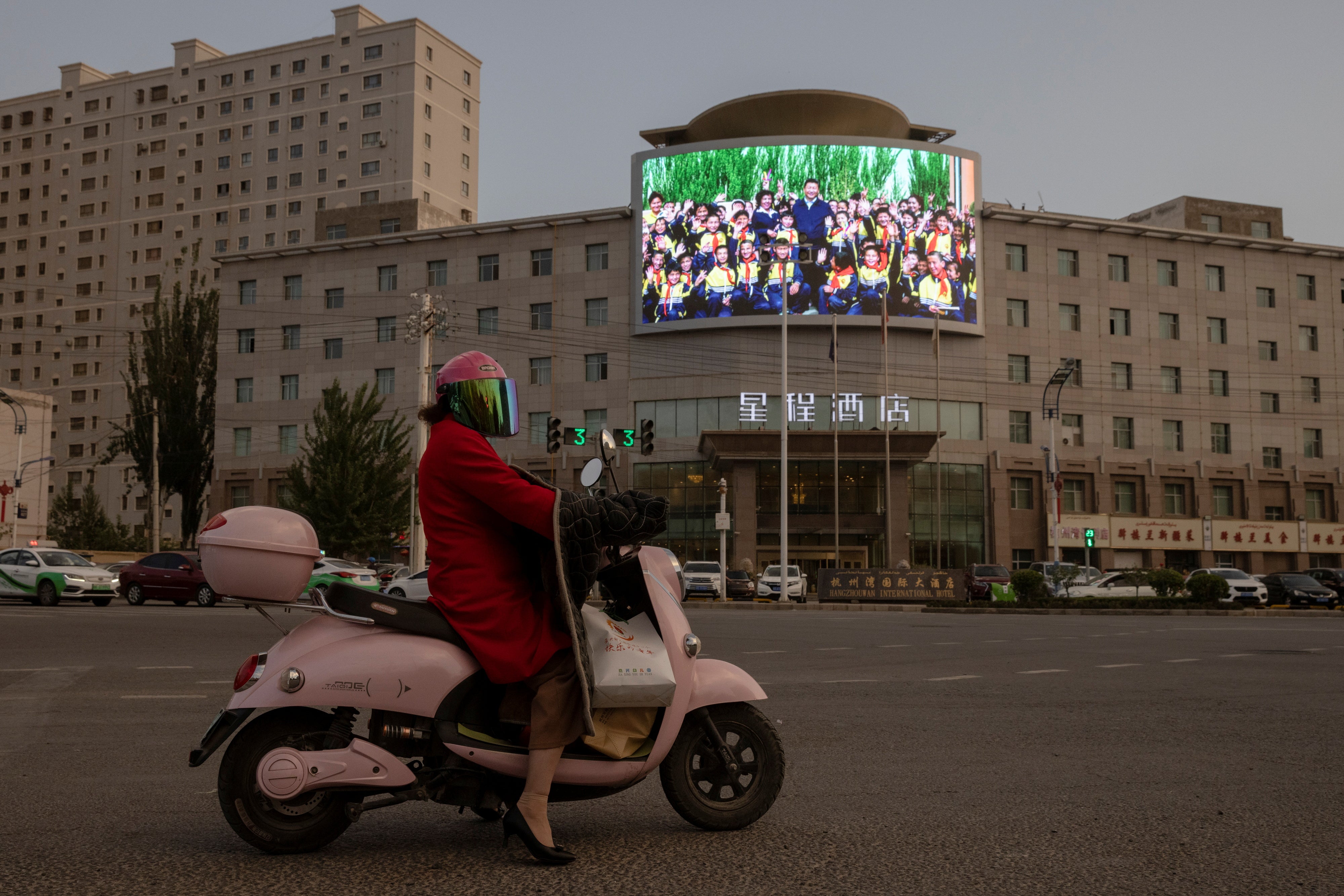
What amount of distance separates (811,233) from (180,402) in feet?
115

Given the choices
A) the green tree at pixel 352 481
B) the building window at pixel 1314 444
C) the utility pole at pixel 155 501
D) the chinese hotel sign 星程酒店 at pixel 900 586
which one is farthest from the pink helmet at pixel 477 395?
the building window at pixel 1314 444

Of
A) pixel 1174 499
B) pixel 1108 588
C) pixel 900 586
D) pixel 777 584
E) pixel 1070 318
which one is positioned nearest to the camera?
pixel 900 586

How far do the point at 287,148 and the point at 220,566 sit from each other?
104 meters

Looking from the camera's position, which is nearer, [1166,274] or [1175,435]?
[1175,435]

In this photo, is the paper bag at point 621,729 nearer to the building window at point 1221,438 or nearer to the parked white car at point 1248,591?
the parked white car at point 1248,591

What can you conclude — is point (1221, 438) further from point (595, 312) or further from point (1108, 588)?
point (595, 312)

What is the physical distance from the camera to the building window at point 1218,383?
63250 mm

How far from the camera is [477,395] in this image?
15.0 ft

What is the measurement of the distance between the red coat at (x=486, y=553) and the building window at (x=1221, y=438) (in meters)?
65.2

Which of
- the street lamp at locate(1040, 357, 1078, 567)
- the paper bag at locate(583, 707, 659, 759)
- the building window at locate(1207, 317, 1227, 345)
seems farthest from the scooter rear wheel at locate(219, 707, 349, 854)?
the building window at locate(1207, 317, 1227, 345)

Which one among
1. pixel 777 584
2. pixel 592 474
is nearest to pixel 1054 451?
pixel 777 584

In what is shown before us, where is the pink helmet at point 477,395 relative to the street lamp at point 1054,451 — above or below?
below

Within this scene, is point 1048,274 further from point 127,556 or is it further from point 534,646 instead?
point 534,646

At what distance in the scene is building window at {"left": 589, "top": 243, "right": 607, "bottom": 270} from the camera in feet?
202
